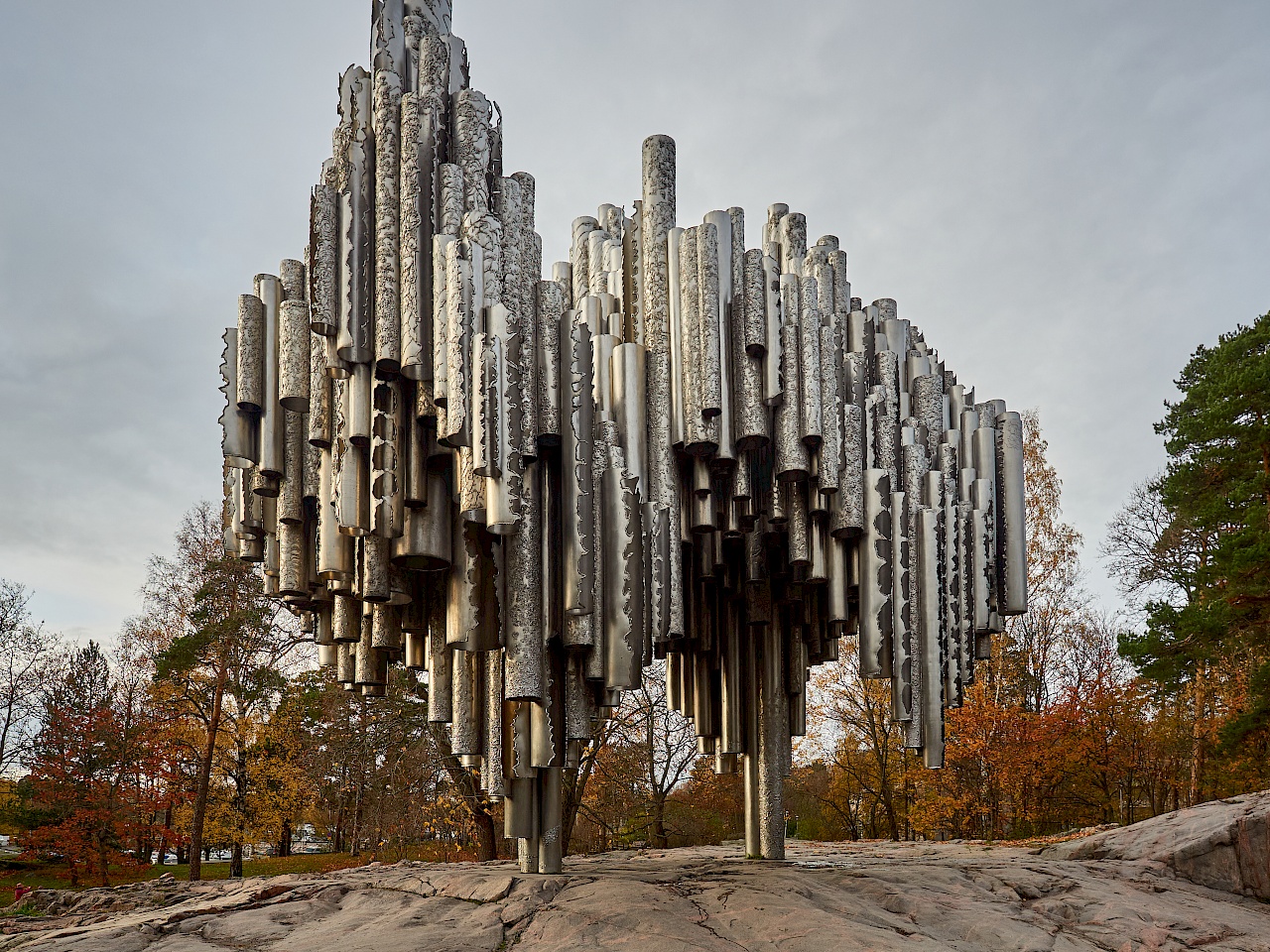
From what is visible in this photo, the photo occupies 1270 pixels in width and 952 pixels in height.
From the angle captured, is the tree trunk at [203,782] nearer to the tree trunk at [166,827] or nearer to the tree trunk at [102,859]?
the tree trunk at [166,827]

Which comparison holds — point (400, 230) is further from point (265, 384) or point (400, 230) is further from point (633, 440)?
point (633, 440)

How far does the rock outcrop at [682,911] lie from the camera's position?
6.30m

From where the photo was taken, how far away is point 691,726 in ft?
71.8

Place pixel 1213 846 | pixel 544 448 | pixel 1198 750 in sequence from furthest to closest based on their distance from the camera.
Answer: pixel 1198 750 → pixel 1213 846 → pixel 544 448

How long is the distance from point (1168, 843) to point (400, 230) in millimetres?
9771

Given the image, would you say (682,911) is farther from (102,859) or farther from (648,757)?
(102,859)

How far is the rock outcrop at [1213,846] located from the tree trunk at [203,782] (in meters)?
17.1

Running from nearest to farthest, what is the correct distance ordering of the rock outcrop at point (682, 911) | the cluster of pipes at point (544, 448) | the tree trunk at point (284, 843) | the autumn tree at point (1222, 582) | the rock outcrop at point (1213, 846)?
the rock outcrop at point (682, 911) < the cluster of pipes at point (544, 448) < the rock outcrop at point (1213, 846) < the autumn tree at point (1222, 582) < the tree trunk at point (284, 843)

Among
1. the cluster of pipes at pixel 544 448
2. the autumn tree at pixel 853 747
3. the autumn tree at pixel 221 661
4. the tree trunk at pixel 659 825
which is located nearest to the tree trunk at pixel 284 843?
the autumn tree at pixel 221 661

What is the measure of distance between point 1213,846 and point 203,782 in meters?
19.1

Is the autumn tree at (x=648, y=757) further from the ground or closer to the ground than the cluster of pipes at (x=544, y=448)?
closer to the ground

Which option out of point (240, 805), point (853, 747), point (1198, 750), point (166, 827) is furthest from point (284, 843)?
point (1198, 750)

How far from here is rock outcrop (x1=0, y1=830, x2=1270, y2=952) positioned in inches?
248

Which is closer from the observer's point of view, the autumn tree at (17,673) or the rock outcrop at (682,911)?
the rock outcrop at (682,911)
